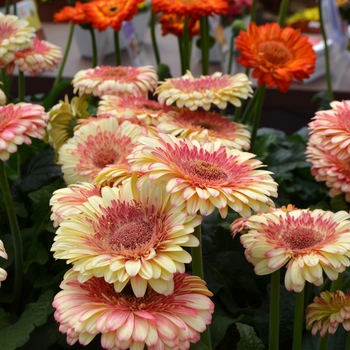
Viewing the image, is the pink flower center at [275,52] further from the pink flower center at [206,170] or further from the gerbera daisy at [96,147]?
the pink flower center at [206,170]

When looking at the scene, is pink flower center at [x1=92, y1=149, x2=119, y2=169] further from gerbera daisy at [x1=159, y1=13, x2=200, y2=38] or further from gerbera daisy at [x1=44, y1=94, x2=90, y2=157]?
gerbera daisy at [x1=159, y1=13, x2=200, y2=38]

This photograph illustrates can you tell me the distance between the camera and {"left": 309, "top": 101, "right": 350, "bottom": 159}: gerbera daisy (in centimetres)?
63

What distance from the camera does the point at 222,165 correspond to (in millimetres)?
480

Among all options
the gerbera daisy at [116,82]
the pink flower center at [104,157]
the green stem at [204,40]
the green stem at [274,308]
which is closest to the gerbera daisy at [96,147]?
the pink flower center at [104,157]

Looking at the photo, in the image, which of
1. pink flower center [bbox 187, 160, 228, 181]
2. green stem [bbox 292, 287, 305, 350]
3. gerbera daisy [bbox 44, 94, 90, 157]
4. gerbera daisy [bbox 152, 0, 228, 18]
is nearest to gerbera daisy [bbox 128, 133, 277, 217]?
pink flower center [bbox 187, 160, 228, 181]

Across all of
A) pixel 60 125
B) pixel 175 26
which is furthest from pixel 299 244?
pixel 175 26

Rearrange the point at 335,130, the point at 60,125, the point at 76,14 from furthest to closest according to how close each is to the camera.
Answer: the point at 76,14
the point at 60,125
the point at 335,130

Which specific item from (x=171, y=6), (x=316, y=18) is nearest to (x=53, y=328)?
(x=171, y=6)

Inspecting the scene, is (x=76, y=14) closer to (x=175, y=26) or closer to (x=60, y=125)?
(x=175, y=26)

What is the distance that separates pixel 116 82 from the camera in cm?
82

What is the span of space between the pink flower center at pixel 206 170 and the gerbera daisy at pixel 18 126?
189mm

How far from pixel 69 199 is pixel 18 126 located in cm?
15

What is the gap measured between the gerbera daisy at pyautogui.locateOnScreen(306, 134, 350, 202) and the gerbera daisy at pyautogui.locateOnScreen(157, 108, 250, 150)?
0.09 metres

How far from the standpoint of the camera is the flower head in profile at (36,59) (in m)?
0.91
